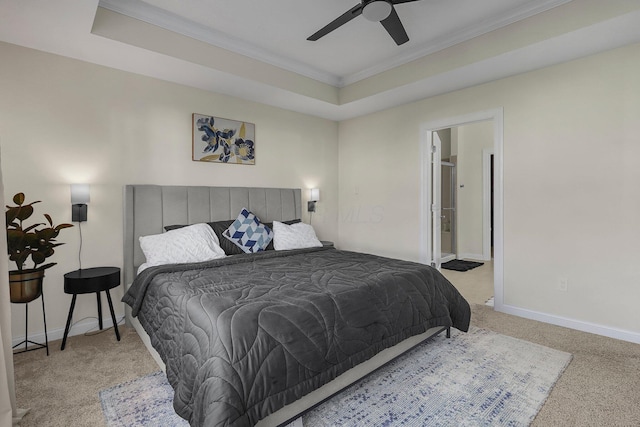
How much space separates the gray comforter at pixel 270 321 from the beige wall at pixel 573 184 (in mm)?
1124

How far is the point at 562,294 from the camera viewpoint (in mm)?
3059

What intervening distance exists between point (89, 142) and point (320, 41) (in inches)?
93.4

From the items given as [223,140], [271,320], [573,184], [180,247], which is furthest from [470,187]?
[271,320]

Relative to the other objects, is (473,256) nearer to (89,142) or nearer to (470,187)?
(470,187)

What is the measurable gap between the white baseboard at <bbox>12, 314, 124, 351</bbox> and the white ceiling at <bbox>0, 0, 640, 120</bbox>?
237 cm

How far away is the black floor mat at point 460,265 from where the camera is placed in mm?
5398

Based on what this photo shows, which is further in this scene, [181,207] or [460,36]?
[181,207]

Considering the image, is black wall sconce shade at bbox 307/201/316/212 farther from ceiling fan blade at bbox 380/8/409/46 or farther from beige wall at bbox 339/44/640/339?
ceiling fan blade at bbox 380/8/409/46

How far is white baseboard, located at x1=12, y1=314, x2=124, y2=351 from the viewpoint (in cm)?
272

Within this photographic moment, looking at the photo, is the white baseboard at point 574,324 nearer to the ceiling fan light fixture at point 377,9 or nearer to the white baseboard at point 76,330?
the ceiling fan light fixture at point 377,9

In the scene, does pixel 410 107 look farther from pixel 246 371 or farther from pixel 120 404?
pixel 120 404

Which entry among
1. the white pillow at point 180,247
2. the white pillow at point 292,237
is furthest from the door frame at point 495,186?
the white pillow at point 180,247

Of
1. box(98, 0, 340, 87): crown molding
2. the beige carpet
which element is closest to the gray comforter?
the beige carpet

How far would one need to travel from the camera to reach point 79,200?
2.82 metres
